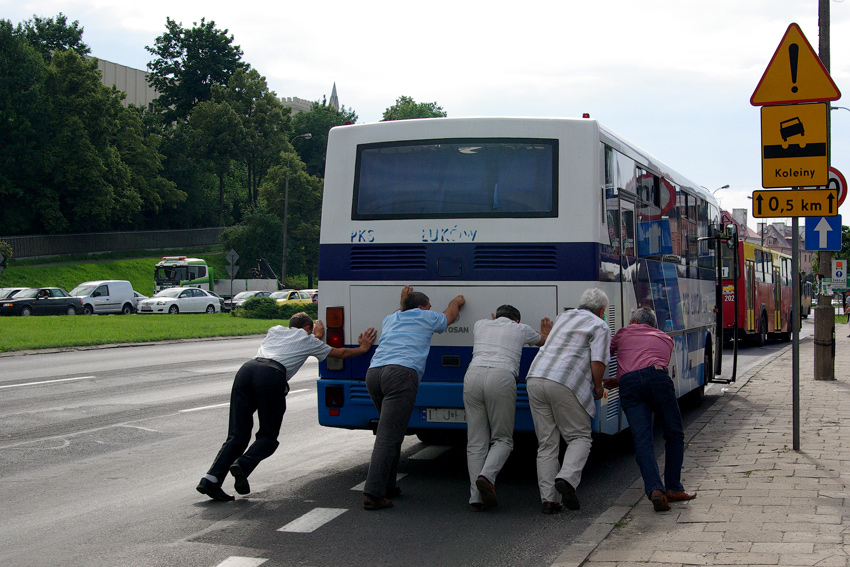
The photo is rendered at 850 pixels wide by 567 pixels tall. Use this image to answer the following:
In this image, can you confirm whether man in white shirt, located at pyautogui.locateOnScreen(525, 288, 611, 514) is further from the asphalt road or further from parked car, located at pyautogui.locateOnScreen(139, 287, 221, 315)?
parked car, located at pyautogui.locateOnScreen(139, 287, 221, 315)

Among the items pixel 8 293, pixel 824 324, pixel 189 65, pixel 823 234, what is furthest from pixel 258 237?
pixel 823 234

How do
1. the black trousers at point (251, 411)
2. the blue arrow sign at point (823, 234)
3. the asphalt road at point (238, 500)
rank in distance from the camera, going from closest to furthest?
1. the asphalt road at point (238, 500)
2. the black trousers at point (251, 411)
3. the blue arrow sign at point (823, 234)

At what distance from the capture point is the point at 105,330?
29.4m

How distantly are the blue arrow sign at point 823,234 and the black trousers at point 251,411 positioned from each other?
9.29 meters

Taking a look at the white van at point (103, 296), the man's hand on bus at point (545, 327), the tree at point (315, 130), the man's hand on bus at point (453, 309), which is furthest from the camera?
the tree at point (315, 130)

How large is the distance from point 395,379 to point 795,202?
4078 mm

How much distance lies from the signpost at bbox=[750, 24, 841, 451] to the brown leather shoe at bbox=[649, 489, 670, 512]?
2.54 m

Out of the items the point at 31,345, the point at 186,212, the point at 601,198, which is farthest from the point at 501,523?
the point at 186,212

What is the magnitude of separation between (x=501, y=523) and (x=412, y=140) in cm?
339

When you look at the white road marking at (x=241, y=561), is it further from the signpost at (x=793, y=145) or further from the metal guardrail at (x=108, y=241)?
the metal guardrail at (x=108, y=241)

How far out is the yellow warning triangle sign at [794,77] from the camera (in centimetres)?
841

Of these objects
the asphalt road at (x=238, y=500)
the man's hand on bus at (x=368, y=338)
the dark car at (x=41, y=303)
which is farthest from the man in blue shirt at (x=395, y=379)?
the dark car at (x=41, y=303)

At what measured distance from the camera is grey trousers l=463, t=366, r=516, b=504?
6953 millimetres

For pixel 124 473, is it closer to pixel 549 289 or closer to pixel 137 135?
pixel 549 289
